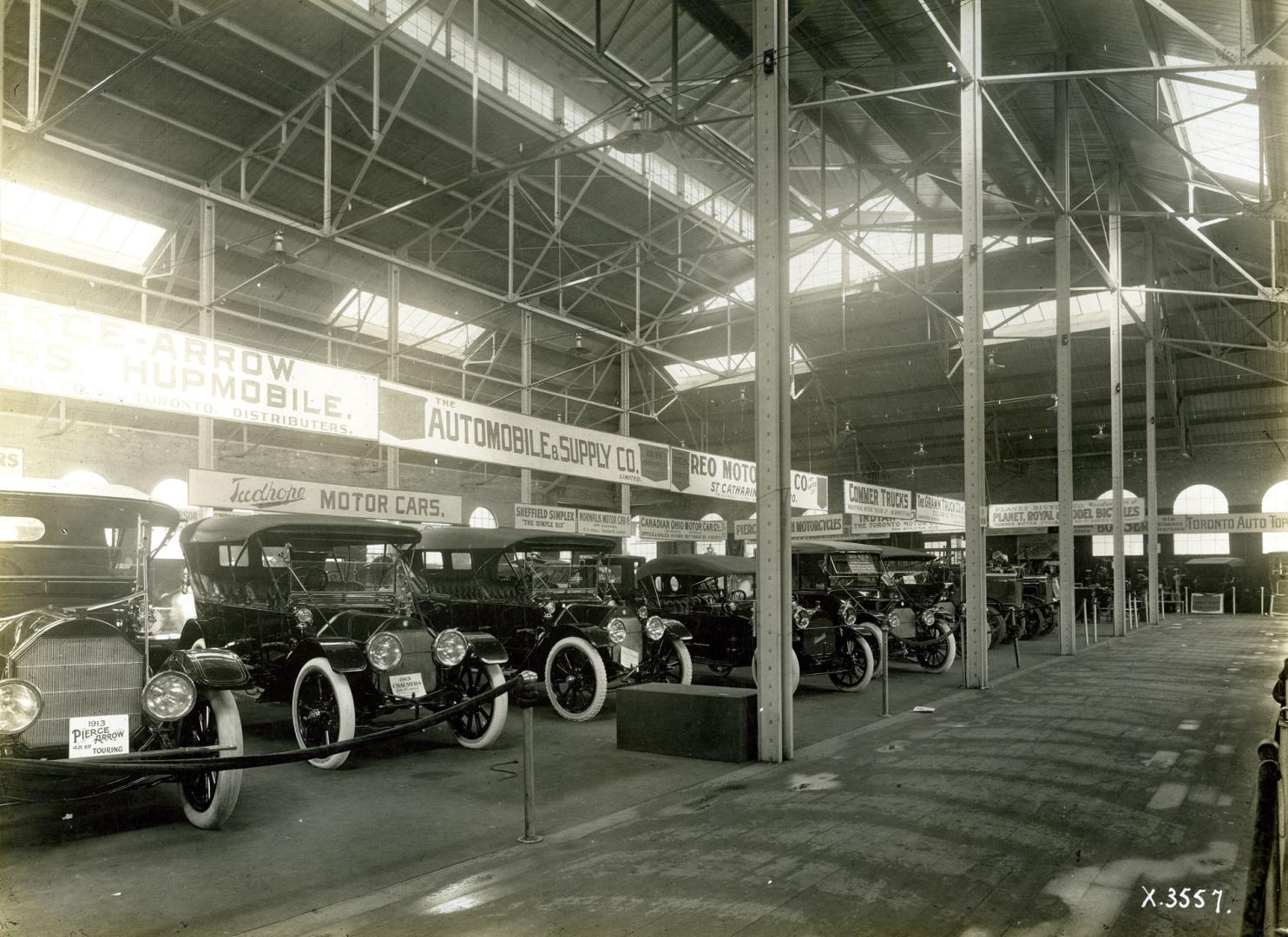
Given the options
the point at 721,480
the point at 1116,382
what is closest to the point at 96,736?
the point at 721,480

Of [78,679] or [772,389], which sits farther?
[772,389]

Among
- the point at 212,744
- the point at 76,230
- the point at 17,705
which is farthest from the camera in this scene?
the point at 76,230

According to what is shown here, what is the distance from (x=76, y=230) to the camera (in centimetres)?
1677

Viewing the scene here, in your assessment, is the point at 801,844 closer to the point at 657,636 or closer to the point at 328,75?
the point at 657,636

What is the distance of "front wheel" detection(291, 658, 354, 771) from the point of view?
6250 mm

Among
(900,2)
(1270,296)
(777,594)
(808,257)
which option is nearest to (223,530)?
(777,594)

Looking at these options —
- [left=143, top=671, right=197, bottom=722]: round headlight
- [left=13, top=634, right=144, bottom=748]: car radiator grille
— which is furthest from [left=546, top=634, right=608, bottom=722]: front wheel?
[left=13, top=634, right=144, bottom=748]: car radiator grille

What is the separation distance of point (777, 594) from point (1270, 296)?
12.7m

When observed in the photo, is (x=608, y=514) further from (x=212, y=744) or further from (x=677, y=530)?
(x=212, y=744)

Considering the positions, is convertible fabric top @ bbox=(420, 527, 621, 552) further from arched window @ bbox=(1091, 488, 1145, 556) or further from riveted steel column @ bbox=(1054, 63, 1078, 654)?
arched window @ bbox=(1091, 488, 1145, 556)

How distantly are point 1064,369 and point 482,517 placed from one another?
1869 cm

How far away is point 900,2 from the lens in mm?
11844

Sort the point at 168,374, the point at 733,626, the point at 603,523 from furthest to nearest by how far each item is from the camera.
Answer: the point at 603,523
the point at 733,626
the point at 168,374

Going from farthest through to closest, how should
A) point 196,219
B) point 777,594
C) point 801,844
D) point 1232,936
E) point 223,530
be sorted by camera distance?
point 196,219, point 223,530, point 777,594, point 801,844, point 1232,936
